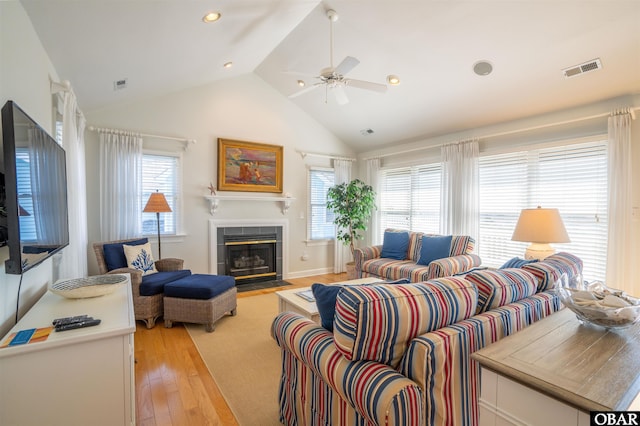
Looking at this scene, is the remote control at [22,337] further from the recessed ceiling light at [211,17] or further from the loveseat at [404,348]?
the recessed ceiling light at [211,17]

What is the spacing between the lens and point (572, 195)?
371 centimetres

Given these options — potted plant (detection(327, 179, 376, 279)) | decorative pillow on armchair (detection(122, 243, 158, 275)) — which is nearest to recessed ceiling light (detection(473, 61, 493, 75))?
potted plant (detection(327, 179, 376, 279))

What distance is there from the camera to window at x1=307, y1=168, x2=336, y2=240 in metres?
6.00

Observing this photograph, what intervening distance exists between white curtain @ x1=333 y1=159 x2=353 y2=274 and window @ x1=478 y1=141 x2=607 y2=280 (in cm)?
256

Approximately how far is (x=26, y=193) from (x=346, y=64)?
8.53 ft

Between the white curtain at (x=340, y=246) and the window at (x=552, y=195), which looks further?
the white curtain at (x=340, y=246)

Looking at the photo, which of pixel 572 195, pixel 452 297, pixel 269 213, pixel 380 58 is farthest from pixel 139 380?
pixel 572 195

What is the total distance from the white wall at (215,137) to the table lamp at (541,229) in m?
3.68

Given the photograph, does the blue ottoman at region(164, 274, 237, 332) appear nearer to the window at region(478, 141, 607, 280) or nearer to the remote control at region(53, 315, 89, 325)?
the remote control at region(53, 315, 89, 325)

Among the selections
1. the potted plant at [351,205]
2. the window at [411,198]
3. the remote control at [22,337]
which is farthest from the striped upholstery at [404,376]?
the potted plant at [351,205]

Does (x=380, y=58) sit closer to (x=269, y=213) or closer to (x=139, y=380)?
(x=269, y=213)

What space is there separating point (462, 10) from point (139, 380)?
4.27m

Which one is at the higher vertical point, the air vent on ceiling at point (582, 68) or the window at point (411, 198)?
the air vent on ceiling at point (582, 68)

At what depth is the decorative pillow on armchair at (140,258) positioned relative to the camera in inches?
143
